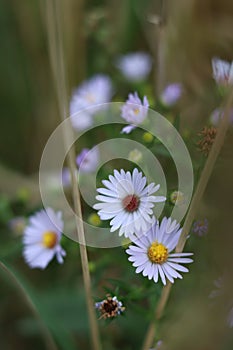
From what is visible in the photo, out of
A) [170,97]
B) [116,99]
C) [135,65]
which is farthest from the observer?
[135,65]

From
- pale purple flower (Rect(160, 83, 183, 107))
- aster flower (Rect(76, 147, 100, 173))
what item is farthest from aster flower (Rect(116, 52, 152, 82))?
aster flower (Rect(76, 147, 100, 173))

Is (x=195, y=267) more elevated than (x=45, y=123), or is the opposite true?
(x=45, y=123)

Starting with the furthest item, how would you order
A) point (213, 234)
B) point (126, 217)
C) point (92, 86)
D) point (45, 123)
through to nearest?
point (45, 123)
point (92, 86)
point (213, 234)
point (126, 217)

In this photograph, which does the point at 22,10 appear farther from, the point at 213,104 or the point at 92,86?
the point at 213,104

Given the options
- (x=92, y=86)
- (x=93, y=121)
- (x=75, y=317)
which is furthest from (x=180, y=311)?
(x=92, y=86)

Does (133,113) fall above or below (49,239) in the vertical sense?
above

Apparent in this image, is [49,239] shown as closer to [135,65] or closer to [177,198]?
[177,198]

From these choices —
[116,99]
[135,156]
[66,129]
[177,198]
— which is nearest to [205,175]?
[177,198]
